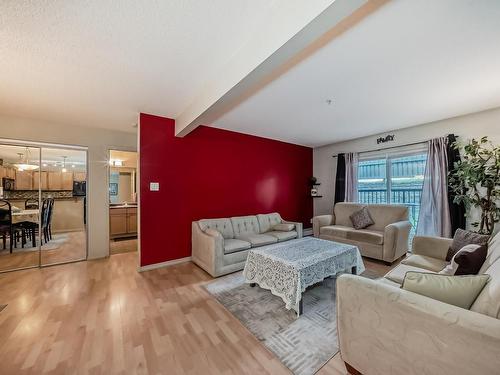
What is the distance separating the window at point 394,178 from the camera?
4227 millimetres

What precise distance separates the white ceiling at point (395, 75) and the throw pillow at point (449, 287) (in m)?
1.80

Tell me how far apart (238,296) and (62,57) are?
3.03m

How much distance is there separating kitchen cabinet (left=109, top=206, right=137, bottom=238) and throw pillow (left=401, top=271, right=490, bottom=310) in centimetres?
598

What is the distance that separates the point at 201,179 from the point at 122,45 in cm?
250

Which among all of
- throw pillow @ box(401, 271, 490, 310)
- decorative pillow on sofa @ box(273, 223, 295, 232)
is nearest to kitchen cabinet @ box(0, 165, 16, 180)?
decorative pillow on sofa @ box(273, 223, 295, 232)

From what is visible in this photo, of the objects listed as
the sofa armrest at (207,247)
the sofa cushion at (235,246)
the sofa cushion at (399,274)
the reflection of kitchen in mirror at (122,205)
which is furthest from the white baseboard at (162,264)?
the sofa cushion at (399,274)

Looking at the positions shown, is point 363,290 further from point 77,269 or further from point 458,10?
point 77,269

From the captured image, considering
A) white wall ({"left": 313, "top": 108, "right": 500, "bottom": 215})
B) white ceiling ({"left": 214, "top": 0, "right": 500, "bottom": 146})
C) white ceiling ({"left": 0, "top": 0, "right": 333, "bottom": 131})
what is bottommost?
white wall ({"left": 313, "top": 108, "right": 500, "bottom": 215})

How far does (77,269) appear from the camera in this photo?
347 cm

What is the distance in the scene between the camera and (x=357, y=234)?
3961 millimetres

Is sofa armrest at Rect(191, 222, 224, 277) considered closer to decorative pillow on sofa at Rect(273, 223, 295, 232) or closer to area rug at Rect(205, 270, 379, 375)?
area rug at Rect(205, 270, 379, 375)

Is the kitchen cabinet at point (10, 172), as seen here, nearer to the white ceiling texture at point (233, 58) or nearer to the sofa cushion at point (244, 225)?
the white ceiling texture at point (233, 58)

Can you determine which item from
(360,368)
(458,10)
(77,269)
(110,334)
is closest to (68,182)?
(77,269)

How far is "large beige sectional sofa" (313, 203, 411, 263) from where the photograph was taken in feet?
11.6
